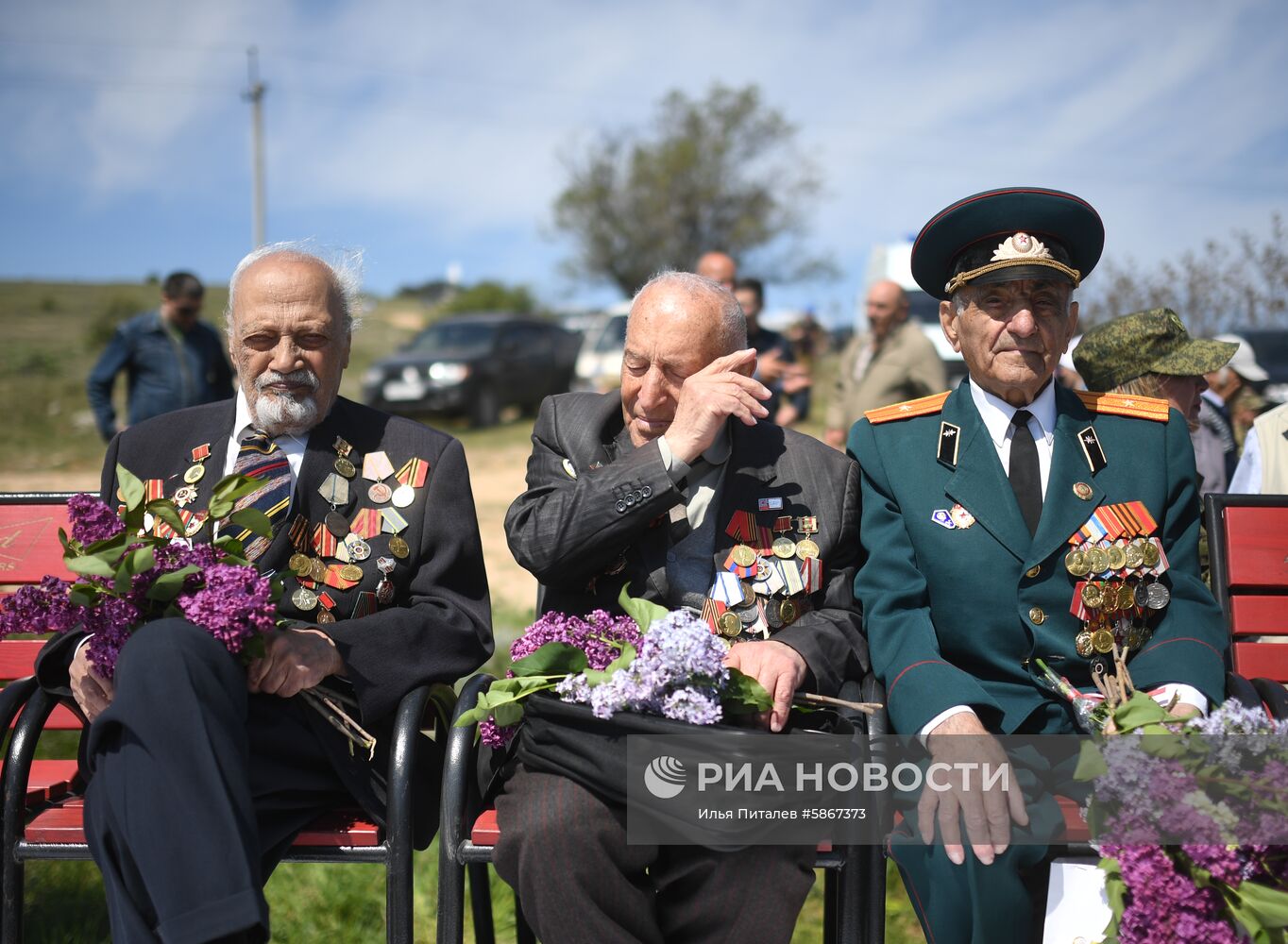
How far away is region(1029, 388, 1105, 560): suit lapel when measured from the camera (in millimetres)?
2709

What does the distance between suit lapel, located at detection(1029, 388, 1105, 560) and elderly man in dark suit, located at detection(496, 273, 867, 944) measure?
0.47 metres

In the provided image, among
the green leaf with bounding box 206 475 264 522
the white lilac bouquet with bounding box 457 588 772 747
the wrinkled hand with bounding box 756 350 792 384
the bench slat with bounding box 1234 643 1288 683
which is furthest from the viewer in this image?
the wrinkled hand with bounding box 756 350 792 384

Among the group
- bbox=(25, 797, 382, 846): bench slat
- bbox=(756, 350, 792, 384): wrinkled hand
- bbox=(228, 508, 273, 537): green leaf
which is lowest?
bbox=(25, 797, 382, 846): bench slat

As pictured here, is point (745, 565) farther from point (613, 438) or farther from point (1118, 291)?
point (1118, 291)

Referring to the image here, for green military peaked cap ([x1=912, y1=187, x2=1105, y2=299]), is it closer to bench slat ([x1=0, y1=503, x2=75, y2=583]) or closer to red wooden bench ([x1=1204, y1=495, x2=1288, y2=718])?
red wooden bench ([x1=1204, y1=495, x2=1288, y2=718])

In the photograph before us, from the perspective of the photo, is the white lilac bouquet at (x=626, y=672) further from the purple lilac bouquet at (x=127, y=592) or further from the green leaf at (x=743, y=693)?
the purple lilac bouquet at (x=127, y=592)

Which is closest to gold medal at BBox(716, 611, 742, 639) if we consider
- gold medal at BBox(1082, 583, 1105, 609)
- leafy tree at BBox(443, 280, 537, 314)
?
gold medal at BBox(1082, 583, 1105, 609)

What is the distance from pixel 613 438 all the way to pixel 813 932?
5.36 feet

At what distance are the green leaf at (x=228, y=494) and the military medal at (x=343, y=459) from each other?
44 centimetres

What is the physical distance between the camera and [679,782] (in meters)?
2.26

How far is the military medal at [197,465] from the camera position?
290 centimetres

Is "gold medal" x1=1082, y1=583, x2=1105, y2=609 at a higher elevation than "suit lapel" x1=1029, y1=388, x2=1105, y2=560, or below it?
below

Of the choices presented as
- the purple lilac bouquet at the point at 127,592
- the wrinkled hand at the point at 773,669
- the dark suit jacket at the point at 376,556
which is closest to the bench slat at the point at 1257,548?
the wrinkled hand at the point at 773,669

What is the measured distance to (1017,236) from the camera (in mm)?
2791
